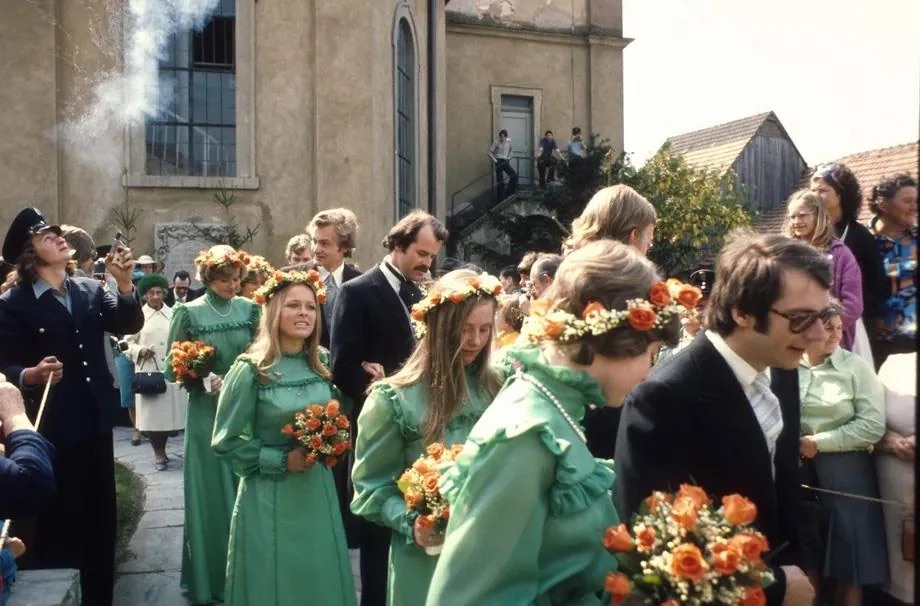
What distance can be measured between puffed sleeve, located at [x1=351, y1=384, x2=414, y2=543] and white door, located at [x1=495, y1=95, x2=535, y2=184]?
23.8 m

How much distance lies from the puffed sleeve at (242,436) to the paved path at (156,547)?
1502 mm

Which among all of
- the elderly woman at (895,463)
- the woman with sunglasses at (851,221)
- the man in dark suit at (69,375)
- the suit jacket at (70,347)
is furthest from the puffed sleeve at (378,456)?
the woman with sunglasses at (851,221)

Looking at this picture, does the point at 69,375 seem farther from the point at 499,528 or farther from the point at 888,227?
the point at 888,227

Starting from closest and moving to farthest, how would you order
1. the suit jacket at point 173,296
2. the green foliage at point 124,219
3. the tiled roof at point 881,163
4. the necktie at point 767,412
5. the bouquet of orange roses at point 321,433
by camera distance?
1. the tiled roof at point 881,163
2. the necktie at point 767,412
3. the bouquet of orange roses at point 321,433
4. the suit jacket at point 173,296
5. the green foliage at point 124,219

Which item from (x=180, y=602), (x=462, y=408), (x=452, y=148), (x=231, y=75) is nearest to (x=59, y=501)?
(x=180, y=602)

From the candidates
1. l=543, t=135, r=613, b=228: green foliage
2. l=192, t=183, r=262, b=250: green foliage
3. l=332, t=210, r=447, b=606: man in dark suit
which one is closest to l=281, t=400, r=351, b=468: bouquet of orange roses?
l=332, t=210, r=447, b=606: man in dark suit

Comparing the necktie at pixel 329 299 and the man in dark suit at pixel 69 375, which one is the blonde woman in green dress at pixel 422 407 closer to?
the man in dark suit at pixel 69 375

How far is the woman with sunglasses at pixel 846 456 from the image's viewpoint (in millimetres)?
5203

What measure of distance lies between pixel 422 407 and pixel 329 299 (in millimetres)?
3193

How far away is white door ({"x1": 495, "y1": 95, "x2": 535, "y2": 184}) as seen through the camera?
27.4 meters

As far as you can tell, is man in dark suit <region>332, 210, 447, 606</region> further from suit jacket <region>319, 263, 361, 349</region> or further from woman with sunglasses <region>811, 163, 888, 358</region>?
woman with sunglasses <region>811, 163, 888, 358</region>

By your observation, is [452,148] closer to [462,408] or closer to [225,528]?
[225,528]

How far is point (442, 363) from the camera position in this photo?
163 inches

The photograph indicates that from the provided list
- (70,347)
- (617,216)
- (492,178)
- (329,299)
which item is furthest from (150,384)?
(492,178)
